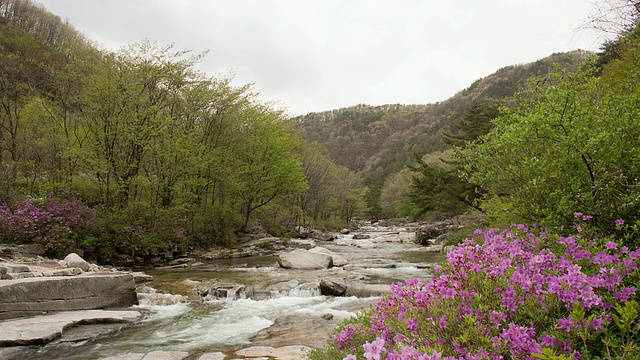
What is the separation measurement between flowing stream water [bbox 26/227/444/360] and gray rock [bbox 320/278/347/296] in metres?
0.22

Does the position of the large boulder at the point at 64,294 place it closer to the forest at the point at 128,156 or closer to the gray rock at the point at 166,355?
the gray rock at the point at 166,355

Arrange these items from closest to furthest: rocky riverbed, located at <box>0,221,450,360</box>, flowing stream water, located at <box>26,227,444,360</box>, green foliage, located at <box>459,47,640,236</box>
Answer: green foliage, located at <box>459,47,640,236</box> < rocky riverbed, located at <box>0,221,450,360</box> < flowing stream water, located at <box>26,227,444,360</box>

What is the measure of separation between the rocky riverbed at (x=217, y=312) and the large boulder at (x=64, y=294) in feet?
0.90

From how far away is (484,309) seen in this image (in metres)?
2.83

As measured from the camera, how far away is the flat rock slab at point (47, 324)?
662 cm

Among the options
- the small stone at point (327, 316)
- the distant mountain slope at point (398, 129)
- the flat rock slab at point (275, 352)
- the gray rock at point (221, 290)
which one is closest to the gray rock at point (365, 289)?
the small stone at point (327, 316)

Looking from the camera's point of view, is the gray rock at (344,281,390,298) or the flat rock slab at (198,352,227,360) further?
the gray rock at (344,281,390,298)

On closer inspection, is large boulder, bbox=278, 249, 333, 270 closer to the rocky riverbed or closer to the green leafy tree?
the rocky riverbed

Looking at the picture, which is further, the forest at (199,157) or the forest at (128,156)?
the forest at (128,156)

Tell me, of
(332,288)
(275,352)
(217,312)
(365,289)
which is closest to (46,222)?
(217,312)

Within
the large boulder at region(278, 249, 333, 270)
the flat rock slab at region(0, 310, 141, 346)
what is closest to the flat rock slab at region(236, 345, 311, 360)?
the flat rock slab at region(0, 310, 141, 346)

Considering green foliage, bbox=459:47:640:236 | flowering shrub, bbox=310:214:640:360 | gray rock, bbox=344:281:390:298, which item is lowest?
gray rock, bbox=344:281:390:298

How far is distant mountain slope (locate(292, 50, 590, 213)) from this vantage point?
88.4 metres

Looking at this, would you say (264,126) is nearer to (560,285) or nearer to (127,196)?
(127,196)
